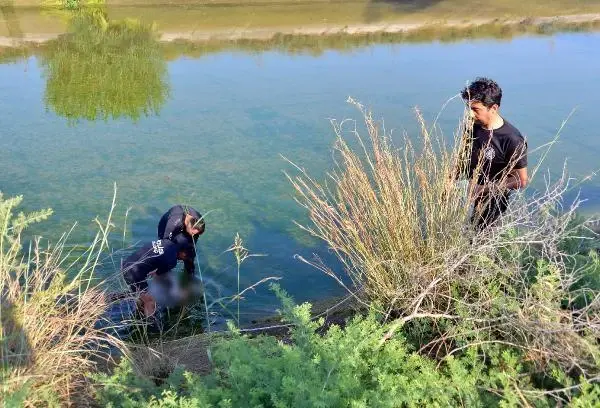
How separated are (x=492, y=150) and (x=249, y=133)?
3.83 metres

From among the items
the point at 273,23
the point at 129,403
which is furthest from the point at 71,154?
the point at 273,23

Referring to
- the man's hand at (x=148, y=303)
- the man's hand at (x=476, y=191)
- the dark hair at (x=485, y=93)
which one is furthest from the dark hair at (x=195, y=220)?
the dark hair at (x=485, y=93)

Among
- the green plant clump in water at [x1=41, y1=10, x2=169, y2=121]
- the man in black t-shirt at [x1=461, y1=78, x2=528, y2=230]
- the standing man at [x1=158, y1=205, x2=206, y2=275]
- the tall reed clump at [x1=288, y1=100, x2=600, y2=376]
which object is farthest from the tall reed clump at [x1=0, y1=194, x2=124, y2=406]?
the green plant clump in water at [x1=41, y1=10, x2=169, y2=121]

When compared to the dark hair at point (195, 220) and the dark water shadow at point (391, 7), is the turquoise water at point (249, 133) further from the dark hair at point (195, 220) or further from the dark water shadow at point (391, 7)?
the dark water shadow at point (391, 7)

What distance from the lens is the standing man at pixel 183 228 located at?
369cm

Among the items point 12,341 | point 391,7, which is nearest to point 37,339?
point 12,341

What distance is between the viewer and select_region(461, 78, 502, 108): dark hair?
3180mm

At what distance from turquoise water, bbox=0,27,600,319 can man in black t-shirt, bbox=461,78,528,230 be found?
1.45 m

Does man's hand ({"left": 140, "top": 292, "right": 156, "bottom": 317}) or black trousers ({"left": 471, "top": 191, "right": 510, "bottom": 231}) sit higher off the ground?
black trousers ({"left": 471, "top": 191, "right": 510, "bottom": 231})

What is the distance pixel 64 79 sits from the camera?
844cm

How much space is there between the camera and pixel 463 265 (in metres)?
2.83

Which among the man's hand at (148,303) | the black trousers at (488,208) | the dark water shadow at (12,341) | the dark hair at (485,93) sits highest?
the dark hair at (485,93)

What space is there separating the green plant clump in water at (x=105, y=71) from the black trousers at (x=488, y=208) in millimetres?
5026

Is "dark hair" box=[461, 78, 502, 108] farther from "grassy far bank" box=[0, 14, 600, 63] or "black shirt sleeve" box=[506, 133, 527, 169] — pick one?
"grassy far bank" box=[0, 14, 600, 63]
